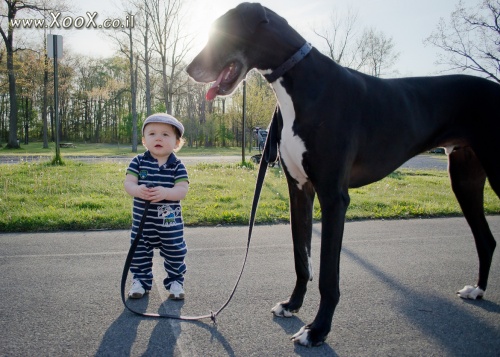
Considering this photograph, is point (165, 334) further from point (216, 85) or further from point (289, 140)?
point (216, 85)

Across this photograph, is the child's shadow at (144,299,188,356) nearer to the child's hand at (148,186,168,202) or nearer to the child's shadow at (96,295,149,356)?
the child's shadow at (96,295,149,356)

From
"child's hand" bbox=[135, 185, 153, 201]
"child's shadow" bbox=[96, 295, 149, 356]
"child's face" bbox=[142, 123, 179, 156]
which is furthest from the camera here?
"child's face" bbox=[142, 123, 179, 156]

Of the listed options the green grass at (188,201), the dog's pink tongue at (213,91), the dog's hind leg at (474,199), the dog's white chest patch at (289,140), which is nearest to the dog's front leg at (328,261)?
the dog's white chest patch at (289,140)

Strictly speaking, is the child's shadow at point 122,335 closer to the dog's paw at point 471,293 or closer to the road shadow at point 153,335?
the road shadow at point 153,335

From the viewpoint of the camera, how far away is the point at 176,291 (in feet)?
10.6

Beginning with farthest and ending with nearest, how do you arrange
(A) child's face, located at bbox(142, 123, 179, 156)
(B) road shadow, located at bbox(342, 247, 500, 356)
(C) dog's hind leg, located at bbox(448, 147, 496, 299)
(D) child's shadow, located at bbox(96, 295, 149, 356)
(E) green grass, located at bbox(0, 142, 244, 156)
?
(E) green grass, located at bbox(0, 142, 244, 156) < (C) dog's hind leg, located at bbox(448, 147, 496, 299) < (A) child's face, located at bbox(142, 123, 179, 156) < (B) road shadow, located at bbox(342, 247, 500, 356) < (D) child's shadow, located at bbox(96, 295, 149, 356)

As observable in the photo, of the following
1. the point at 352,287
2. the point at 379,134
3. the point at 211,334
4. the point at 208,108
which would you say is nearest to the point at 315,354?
the point at 211,334

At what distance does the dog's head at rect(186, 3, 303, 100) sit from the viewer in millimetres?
2453

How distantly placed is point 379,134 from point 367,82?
0.37 m

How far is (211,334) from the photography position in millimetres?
2658

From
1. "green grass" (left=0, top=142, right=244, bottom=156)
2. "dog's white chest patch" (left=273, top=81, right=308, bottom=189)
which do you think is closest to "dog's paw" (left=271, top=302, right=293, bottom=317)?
"dog's white chest patch" (left=273, top=81, right=308, bottom=189)

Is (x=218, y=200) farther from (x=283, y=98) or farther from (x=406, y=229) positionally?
(x=283, y=98)

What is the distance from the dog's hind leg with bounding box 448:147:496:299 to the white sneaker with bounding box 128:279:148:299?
2607mm

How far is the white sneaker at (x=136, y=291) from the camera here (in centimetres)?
326
